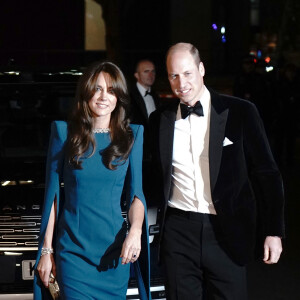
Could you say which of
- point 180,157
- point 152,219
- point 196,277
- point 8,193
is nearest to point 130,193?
point 180,157

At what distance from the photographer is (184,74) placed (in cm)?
405

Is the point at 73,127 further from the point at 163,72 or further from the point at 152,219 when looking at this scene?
the point at 163,72

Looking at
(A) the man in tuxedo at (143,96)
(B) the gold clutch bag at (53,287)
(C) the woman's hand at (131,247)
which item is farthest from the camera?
(A) the man in tuxedo at (143,96)

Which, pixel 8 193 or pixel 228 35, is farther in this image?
pixel 228 35

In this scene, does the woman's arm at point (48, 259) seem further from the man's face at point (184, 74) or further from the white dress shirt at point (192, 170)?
the man's face at point (184, 74)

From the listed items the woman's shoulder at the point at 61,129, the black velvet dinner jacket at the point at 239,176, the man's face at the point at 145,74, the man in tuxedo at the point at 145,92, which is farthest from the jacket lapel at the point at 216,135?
the man's face at the point at 145,74

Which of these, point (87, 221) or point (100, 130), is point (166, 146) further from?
point (87, 221)

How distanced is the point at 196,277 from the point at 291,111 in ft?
33.2

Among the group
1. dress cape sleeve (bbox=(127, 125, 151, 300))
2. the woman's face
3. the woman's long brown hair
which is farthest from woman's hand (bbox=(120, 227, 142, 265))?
the woman's face

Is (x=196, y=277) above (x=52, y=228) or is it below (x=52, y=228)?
below

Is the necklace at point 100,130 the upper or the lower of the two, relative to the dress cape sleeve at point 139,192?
upper

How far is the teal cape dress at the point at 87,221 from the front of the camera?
12.5 feet

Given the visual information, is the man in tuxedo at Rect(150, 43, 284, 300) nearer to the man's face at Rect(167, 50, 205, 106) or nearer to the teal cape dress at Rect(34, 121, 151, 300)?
the man's face at Rect(167, 50, 205, 106)

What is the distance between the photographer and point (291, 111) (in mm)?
14008
